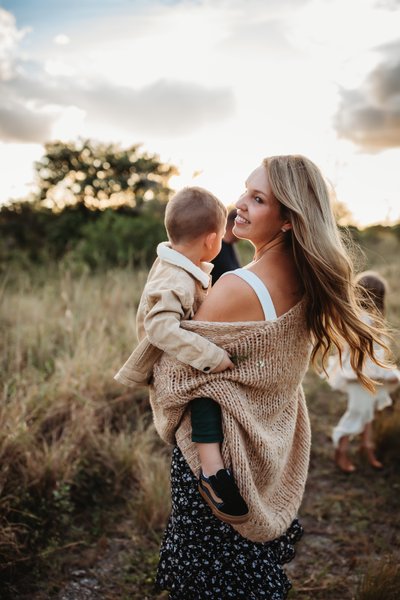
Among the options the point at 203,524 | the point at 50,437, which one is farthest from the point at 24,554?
the point at 203,524

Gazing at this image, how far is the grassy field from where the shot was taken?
2707mm

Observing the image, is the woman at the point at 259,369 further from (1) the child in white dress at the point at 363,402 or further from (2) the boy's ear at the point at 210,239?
(1) the child in white dress at the point at 363,402

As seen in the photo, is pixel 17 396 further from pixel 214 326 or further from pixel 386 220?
pixel 386 220

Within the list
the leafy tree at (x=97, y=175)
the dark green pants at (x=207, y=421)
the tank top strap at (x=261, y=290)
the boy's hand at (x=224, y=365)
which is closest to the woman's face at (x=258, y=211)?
the tank top strap at (x=261, y=290)

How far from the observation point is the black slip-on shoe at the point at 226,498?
1641mm

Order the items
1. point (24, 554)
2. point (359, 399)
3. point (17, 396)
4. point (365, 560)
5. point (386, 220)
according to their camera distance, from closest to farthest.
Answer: point (24, 554) < point (365, 560) < point (17, 396) < point (359, 399) < point (386, 220)

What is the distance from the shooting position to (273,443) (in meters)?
1.86

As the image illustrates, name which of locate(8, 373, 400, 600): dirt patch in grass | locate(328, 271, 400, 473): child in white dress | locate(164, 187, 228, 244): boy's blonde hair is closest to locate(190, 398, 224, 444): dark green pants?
locate(164, 187, 228, 244): boy's blonde hair

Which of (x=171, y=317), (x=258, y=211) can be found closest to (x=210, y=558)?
(x=171, y=317)

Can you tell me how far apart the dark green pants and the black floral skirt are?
230mm

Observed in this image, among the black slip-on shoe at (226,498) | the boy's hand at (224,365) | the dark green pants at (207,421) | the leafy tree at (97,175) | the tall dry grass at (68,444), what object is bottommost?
the tall dry grass at (68,444)

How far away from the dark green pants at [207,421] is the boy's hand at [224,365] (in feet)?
0.36

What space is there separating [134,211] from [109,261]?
4.36 m

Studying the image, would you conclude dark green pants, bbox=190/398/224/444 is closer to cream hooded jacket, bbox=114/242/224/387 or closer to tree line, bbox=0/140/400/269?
cream hooded jacket, bbox=114/242/224/387
